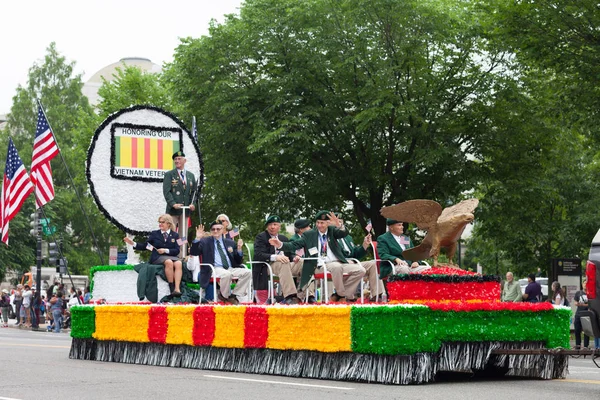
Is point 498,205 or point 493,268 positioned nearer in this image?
point 498,205

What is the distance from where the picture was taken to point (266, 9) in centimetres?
3319

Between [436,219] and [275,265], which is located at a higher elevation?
[436,219]

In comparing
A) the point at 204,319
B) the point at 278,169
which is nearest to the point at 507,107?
the point at 278,169

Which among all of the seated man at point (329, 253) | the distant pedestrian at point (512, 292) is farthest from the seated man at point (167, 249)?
the distant pedestrian at point (512, 292)

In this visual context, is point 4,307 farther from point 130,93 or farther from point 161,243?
point 161,243

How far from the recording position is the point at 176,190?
17.9 metres

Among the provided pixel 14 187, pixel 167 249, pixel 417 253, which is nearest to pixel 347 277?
pixel 417 253

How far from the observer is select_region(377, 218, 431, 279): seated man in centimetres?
1394

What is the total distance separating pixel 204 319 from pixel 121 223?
5.10m

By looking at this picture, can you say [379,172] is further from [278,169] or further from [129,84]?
[129,84]

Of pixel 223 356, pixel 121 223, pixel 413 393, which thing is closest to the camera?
pixel 413 393

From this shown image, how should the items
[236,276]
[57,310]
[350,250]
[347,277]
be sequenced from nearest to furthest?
[347,277], [350,250], [236,276], [57,310]

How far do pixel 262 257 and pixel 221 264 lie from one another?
4.78 feet

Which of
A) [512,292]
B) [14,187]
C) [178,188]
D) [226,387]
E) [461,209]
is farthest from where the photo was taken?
[14,187]
